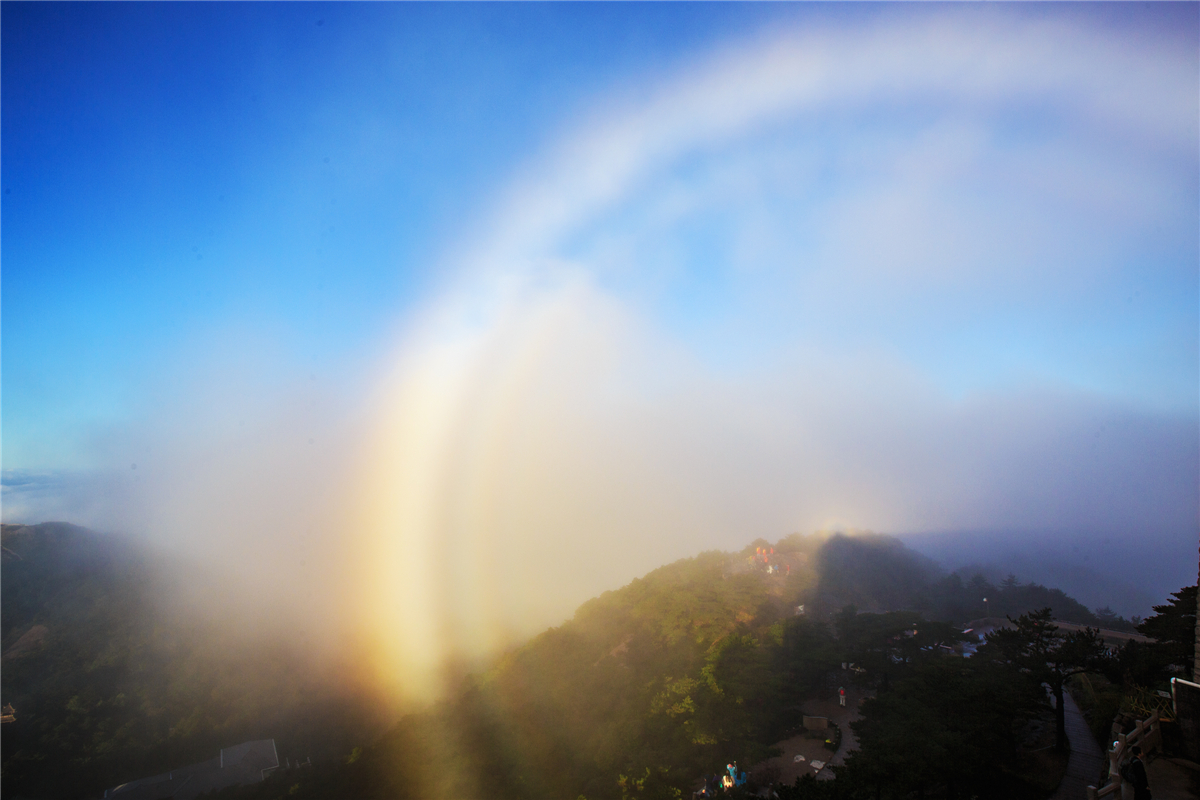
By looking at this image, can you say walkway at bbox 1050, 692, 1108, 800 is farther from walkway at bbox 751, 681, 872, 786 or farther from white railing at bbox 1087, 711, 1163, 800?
white railing at bbox 1087, 711, 1163, 800

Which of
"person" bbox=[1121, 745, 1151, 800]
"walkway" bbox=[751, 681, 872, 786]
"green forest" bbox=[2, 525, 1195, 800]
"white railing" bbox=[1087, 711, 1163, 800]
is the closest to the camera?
"person" bbox=[1121, 745, 1151, 800]

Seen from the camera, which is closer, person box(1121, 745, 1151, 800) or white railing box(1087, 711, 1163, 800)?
person box(1121, 745, 1151, 800)

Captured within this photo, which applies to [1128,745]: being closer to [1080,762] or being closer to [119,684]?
[1080,762]

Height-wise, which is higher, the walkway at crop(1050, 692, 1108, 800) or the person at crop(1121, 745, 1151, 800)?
the person at crop(1121, 745, 1151, 800)

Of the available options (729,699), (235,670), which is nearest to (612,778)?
(729,699)

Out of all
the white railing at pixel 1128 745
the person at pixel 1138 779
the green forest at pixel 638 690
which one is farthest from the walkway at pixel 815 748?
the person at pixel 1138 779

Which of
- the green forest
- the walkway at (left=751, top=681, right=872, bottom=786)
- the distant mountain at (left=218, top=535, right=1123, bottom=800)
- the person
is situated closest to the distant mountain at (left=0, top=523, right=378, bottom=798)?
the green forest

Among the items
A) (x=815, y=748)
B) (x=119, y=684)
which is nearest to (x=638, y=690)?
(x=815, y=748)
